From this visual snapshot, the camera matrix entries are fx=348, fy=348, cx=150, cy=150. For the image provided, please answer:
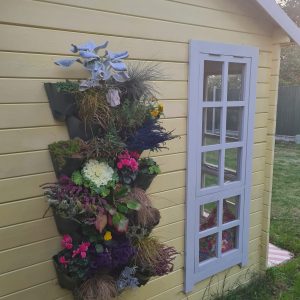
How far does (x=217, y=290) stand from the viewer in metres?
3.31

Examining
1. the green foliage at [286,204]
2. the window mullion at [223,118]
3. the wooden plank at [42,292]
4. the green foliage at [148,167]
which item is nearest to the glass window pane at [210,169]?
the window mullion at [223,118]

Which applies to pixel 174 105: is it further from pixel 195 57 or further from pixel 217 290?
pixel 217 290

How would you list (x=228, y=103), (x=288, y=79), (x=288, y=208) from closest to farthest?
1. (x=228, y=103)
2. (x=288, y=208)
3. (x=288, y=79)

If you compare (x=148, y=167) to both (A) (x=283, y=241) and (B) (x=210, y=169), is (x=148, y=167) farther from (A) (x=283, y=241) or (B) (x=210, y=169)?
(A) (x=283, y=241)

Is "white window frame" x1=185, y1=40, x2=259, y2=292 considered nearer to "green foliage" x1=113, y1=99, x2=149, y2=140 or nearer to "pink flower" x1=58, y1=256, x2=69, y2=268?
"green foliage" x1=113, y1=99, x2=149, y2=140

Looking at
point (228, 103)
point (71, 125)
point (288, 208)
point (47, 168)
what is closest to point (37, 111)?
point (71, 125)

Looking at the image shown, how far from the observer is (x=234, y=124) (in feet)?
10.1

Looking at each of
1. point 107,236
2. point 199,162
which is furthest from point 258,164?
point 107,236

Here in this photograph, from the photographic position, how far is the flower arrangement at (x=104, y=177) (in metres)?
1.98

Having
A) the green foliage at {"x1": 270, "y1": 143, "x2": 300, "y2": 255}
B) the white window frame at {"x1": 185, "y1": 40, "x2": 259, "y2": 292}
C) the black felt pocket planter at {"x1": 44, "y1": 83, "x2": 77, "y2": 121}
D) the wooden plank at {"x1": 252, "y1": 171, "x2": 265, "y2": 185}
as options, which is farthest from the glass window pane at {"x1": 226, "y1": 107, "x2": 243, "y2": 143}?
the green foliage at {"x1": 270, "y1": 143, "x2": 300, "y2": 255}

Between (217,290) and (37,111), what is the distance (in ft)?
7.83

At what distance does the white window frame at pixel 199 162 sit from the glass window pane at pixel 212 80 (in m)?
0.05

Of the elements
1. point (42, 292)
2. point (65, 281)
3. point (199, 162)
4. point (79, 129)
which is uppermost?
point (79, 129)

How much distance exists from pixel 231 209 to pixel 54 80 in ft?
6.74
